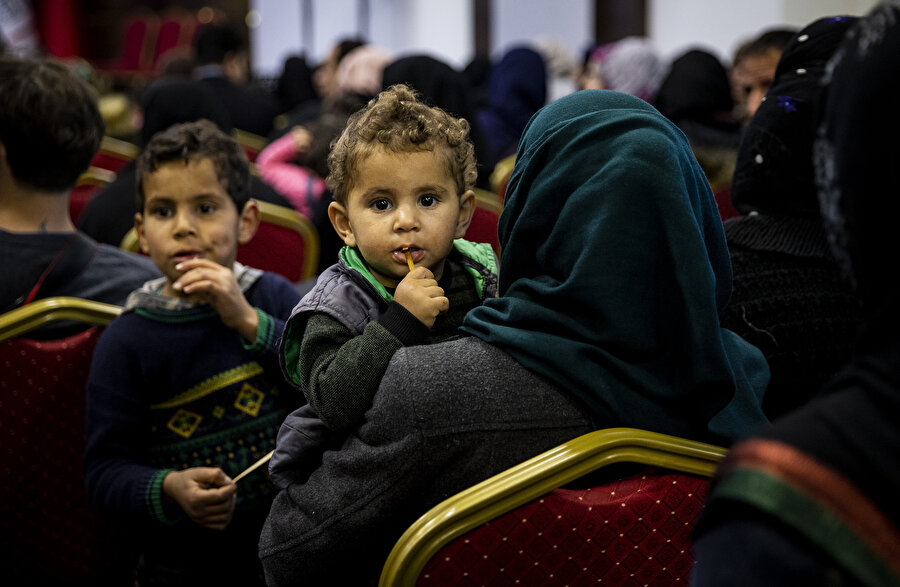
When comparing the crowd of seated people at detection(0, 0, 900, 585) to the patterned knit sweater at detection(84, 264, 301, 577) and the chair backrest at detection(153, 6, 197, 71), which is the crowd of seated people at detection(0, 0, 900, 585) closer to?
the patterned knit sweater at detection(84, 264, 301, 577)

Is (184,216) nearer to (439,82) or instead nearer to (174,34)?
(439,82)

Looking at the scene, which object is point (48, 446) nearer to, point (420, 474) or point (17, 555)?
point (17, 555)

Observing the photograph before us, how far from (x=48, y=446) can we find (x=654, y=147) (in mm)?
1330

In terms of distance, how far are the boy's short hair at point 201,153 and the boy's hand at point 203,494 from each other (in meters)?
0.53

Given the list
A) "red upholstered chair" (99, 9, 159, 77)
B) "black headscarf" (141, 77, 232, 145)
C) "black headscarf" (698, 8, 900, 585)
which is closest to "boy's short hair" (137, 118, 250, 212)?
"black headscarf" (698, 8, 900, 585)

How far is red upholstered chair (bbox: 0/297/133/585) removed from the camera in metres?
1.67

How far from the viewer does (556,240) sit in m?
1.13

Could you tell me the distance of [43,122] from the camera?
1.91m

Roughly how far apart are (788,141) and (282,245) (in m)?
1.50

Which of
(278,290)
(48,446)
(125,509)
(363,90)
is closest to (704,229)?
(278,290)

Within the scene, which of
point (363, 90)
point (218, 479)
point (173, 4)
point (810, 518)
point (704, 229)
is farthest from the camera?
point (173, 4)

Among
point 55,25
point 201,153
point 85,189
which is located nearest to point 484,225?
point 201,153

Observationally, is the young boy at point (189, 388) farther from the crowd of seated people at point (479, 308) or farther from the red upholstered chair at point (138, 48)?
the red upholstered chair at point (138, 48)

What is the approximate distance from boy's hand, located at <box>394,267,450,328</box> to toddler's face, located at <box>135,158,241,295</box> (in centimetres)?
59
